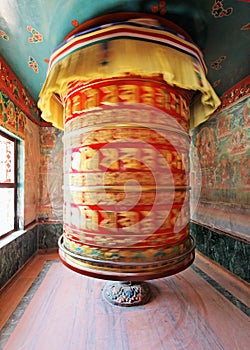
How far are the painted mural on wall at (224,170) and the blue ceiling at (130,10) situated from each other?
745mm

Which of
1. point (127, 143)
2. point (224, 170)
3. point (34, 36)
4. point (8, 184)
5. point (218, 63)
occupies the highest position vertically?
point (34, 36)

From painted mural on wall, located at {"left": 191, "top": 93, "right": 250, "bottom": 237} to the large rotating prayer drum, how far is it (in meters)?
1.49

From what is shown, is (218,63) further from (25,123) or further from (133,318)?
(25,123)

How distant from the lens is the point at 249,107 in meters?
2.57

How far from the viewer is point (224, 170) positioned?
2988 mm

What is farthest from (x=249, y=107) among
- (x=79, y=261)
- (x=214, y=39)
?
(x=79, y=261)

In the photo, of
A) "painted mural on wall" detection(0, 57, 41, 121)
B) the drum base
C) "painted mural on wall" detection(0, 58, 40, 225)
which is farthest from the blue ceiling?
the drum base

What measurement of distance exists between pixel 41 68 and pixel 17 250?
90.2 inches

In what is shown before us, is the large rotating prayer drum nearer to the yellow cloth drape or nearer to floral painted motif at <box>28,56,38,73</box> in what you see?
the yellow cloth drape

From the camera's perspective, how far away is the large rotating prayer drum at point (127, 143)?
1.31 meters

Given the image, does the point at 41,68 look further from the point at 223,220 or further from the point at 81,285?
the point at 223,220

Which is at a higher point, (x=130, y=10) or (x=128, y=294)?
(x=130, y=10)

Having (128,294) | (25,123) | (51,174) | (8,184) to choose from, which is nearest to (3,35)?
(25,123)

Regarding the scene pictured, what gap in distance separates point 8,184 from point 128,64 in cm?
255
